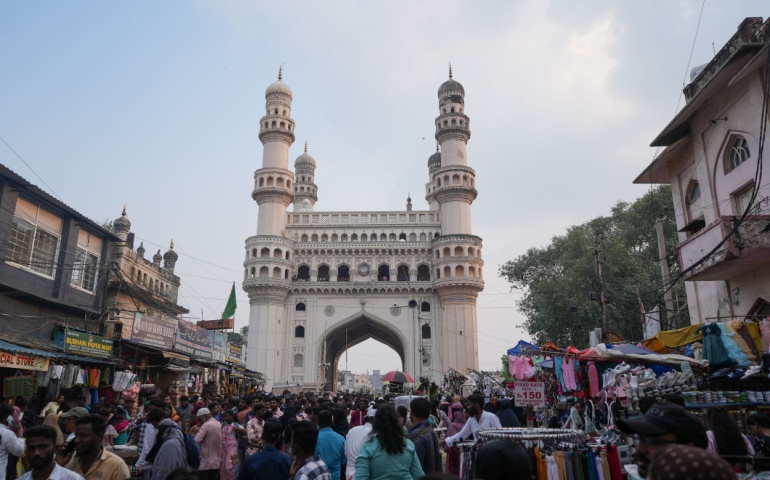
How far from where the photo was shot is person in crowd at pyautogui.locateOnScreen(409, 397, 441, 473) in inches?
201

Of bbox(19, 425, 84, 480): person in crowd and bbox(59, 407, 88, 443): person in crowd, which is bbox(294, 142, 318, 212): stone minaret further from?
bbox(19, 425, 84, 480): person in crowd

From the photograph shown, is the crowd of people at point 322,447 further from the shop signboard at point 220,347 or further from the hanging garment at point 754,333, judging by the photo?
the shop signboard at point 220,347

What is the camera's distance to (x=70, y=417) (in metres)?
5.14

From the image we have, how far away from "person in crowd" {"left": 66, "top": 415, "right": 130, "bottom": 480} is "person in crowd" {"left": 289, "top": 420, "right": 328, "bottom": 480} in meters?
1.23

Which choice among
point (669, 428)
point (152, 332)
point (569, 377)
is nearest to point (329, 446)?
point (669, 428)

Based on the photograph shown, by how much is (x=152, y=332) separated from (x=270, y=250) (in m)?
21.5

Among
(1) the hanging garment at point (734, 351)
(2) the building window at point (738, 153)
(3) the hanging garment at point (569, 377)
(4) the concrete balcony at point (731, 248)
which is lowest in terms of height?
(3) the hanging garment at point (569, 377)

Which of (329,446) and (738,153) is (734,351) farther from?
(329,446)

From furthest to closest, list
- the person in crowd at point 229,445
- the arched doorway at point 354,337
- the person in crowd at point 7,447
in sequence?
the arched doorway at point 354,337 < the person in crowd at point 229,445 < the person in crowd at point 7,447

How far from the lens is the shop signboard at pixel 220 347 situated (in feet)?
74.3

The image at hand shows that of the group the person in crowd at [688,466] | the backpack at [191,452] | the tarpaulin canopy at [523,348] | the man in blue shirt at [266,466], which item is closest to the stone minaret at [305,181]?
the tarpaulin canopy at [523,348]

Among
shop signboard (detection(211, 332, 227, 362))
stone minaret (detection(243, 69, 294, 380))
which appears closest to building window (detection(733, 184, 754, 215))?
shop signboard (detection(211, 332, 227, 362))

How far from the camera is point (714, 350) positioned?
9.16 metres

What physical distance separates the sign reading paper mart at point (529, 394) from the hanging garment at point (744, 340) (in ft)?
11.3
